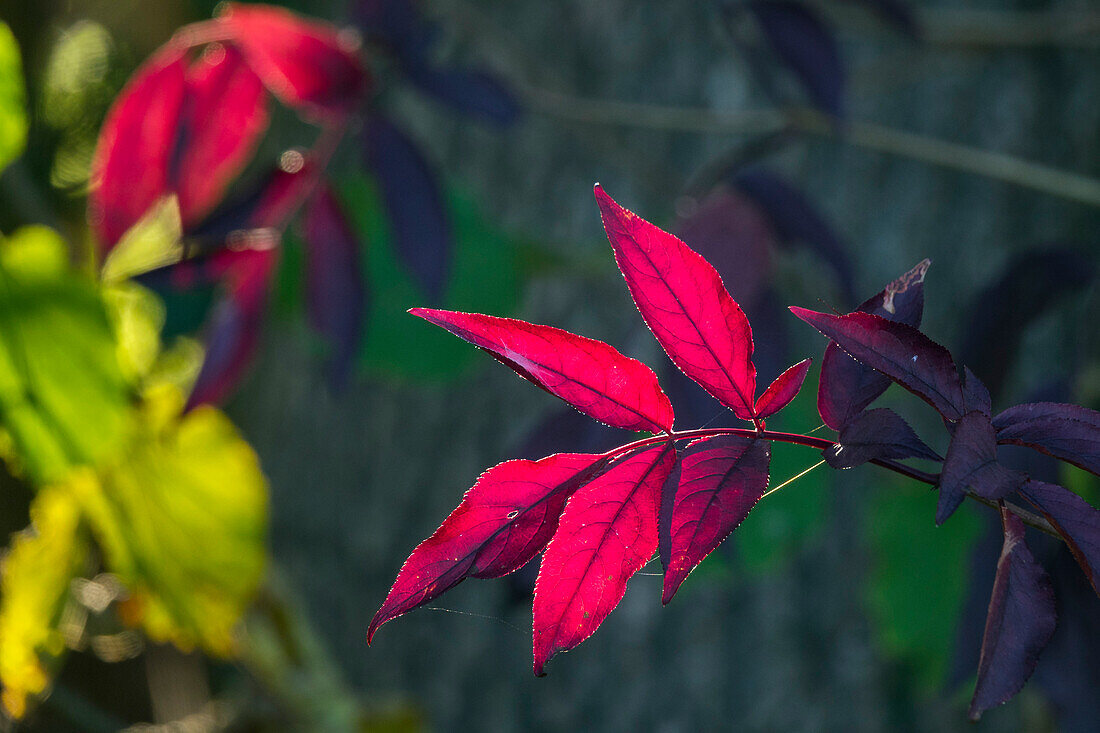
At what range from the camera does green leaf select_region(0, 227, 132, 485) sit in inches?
17.9

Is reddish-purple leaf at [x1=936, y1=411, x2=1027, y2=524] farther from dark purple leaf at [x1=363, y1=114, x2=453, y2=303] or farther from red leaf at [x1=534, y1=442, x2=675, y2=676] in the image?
dark purple leaf at [x1=363, y1=114, x2=453, y2=303]

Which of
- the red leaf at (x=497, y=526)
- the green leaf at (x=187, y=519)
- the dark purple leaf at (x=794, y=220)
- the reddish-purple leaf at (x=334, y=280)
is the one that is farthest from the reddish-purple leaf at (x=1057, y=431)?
the green leaf at (x=187, y=519)

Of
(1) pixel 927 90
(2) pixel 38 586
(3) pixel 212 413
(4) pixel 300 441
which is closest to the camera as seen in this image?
(2) pixel 38 586

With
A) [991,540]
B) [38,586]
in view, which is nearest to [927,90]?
[991,540]

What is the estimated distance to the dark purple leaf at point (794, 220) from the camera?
480mm

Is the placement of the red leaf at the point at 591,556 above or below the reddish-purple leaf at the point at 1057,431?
below

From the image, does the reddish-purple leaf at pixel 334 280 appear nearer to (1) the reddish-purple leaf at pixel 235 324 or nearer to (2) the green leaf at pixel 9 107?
(1) the reddish-purple leaf at pixel 235 324

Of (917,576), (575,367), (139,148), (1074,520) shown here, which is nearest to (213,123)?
(139,148)

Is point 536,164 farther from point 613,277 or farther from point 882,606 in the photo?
point 882,606

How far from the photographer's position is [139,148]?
0.50 meters

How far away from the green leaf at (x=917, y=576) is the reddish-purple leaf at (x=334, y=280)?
0.46 m

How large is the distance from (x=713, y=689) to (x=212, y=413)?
0.68 meters

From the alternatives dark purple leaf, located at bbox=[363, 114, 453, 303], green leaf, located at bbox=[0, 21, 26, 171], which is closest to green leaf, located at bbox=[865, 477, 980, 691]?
dark purple leaf, located at bbox=[363, 114, 453, 303]

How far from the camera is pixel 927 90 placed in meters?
0.89
